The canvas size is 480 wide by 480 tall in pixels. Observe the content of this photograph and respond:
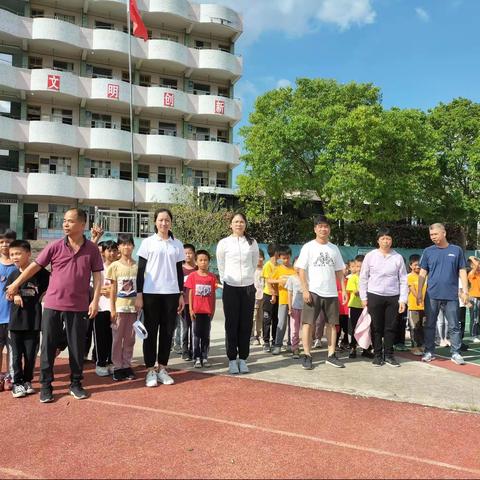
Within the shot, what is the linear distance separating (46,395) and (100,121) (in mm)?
25600

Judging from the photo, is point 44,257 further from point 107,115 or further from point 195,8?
point 195,8

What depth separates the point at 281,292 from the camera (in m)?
7.13

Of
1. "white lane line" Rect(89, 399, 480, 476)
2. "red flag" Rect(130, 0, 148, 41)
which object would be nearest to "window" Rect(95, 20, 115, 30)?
"red flag" Rect(130, 0, 148, 41)

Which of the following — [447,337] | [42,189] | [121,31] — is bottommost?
[447,337]

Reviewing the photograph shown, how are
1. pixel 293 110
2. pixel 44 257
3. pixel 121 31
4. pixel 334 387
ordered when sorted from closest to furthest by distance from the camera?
pixel 44 257
pixel 334 387
pixel 293 110
pixel 121 31

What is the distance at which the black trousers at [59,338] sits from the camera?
180 inches

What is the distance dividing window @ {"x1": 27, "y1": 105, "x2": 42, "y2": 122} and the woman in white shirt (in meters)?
24.5

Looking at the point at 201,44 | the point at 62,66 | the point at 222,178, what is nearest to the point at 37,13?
the point at 62,66

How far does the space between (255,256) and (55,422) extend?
2.88m

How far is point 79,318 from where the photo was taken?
470cm

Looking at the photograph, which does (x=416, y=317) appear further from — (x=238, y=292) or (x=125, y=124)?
(x=125, y=124)

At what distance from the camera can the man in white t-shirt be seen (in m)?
5.92

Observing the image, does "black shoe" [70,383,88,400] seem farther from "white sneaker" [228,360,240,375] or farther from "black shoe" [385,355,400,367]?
"black shoe" [385,355,400,367]

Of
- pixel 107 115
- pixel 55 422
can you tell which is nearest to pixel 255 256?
pixel 55 422
